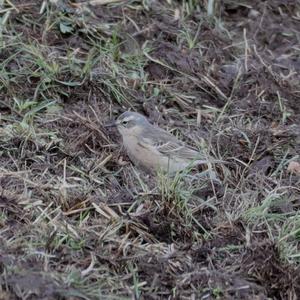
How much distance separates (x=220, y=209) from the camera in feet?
24.6

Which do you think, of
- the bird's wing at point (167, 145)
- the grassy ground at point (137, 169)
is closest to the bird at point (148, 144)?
the bird's wing at point (167, 145)

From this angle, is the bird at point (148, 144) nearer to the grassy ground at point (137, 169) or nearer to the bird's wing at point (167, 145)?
the bird's wing at point (167, 145)

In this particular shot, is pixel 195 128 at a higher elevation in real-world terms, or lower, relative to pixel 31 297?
lower

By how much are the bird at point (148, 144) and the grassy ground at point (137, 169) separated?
151 millimetres

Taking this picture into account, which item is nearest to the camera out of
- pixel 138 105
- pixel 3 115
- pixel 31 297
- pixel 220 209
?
pixel 31 297

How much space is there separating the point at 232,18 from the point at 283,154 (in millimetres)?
2807

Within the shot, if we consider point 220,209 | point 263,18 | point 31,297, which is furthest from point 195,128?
point 31,297

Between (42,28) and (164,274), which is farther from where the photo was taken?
(42,28)

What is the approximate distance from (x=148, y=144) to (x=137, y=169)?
32cm

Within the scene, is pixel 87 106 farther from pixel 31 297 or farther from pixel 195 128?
pixel 31 297

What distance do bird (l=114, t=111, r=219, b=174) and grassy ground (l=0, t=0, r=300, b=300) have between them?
0.50 ft

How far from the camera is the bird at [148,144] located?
27.4ft

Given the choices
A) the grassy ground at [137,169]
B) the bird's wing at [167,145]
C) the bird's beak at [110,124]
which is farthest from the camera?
the bird's beak at [110,124]

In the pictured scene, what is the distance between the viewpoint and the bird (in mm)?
8359
